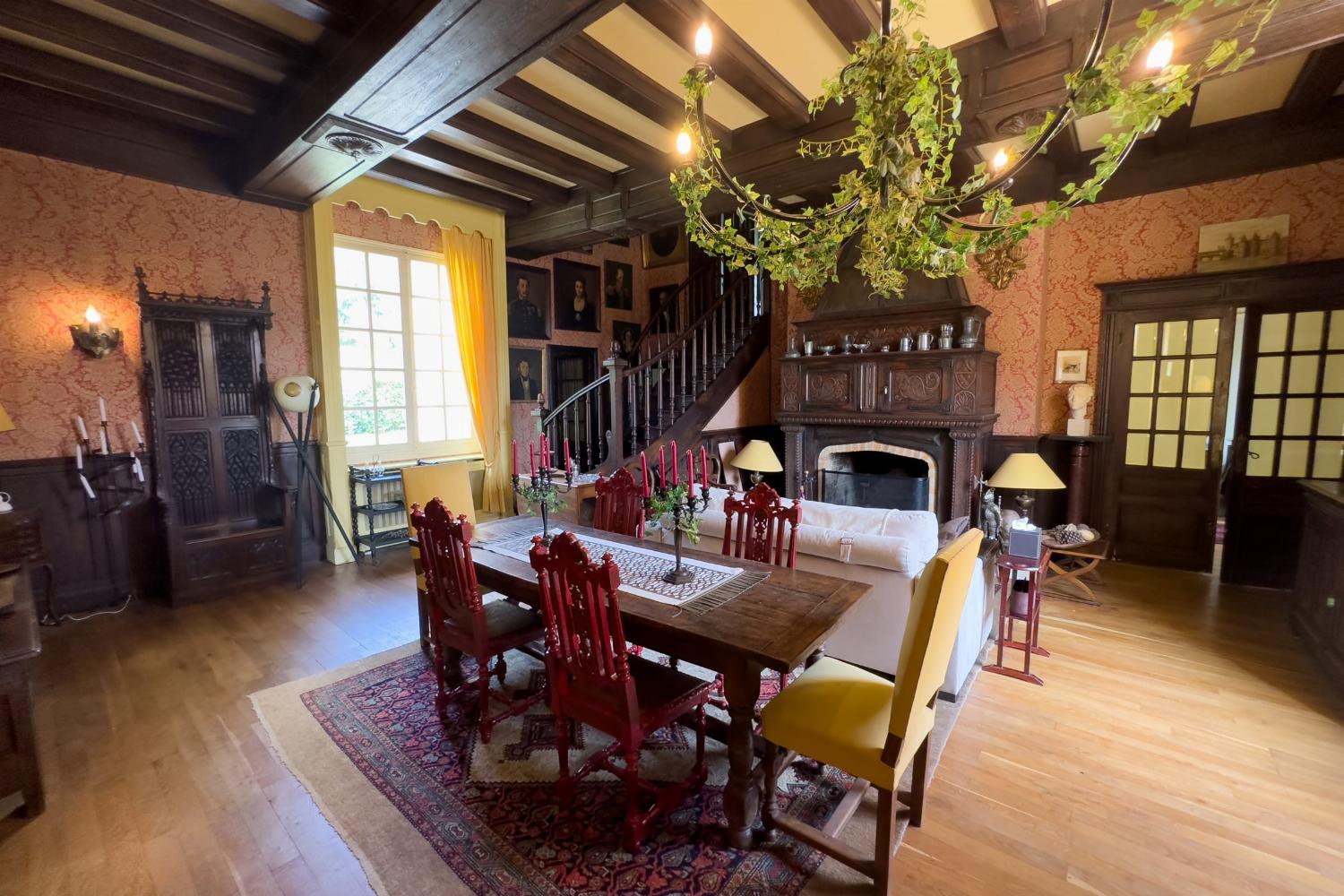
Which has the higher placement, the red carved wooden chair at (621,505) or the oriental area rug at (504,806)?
the red carved wooden chair at (621,505)

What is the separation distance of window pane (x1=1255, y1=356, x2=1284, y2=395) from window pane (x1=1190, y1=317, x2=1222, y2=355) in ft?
0.93

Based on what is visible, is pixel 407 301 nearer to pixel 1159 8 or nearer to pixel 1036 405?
pixel 1159 8

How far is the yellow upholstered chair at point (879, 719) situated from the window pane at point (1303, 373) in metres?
4.45

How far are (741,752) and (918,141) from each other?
6.45ft

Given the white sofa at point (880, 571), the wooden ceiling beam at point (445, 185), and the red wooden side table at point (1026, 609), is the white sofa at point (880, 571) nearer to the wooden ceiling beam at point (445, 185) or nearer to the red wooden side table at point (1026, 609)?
the red wooden side table at point (1026, 609)

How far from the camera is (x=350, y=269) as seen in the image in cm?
497

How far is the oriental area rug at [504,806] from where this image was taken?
1771 millimetres

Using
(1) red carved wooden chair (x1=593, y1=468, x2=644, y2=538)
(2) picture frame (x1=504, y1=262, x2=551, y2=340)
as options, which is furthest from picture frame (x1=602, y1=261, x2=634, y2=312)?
(1) red carved wooden chair (x1=593, y1=468, x2=644, y2=538)

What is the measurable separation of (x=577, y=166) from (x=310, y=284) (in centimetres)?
243

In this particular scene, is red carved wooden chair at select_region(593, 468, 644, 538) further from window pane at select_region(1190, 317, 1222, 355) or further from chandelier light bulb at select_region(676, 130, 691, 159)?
window pane at select_region(1190, 317, 1222, 355)

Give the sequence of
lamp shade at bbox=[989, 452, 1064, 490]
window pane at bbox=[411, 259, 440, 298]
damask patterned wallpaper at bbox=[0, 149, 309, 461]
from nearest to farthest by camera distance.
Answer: damask patterned wallpaper at bbox=[0, 149, 309, 461]
lamp shade at bbox=[989, 452, 1064, 490]
window pane at bbox=[411, 259, 440, 298]

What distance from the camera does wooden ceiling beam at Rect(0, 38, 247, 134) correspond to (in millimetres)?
3029

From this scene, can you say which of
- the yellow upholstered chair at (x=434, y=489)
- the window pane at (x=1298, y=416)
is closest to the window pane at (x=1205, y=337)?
the window pane at (x=1298, y=416)

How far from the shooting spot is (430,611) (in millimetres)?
2539
